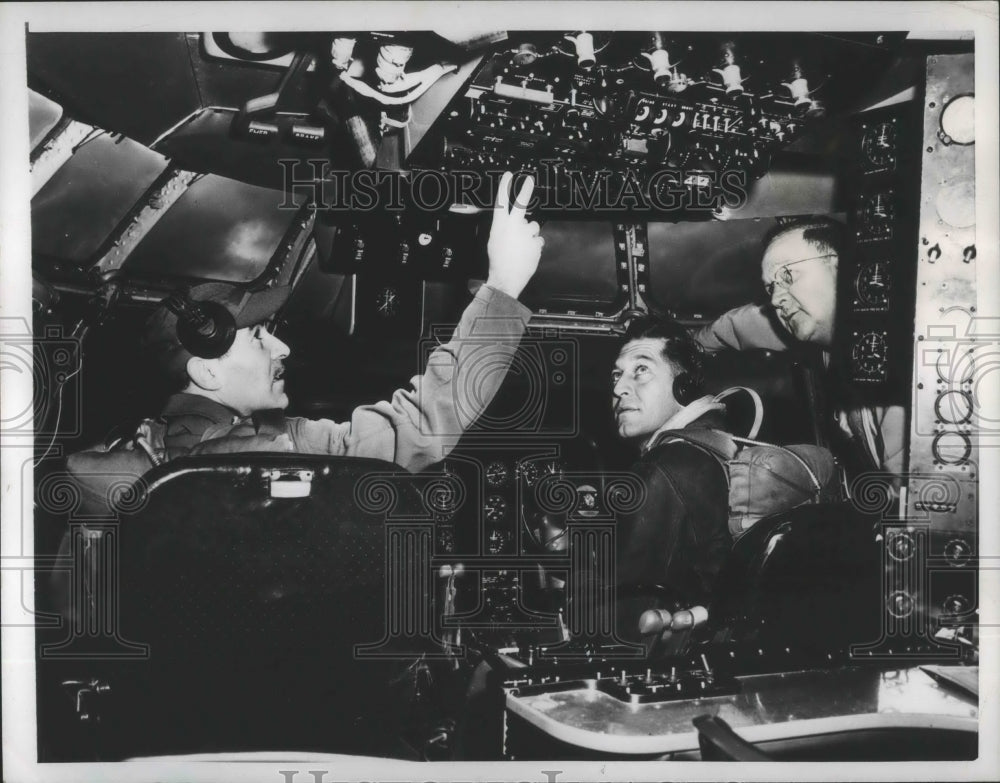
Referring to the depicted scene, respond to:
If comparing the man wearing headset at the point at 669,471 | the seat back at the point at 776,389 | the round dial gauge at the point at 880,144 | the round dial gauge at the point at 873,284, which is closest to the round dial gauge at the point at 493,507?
the man wearing headset at the point at 669,471

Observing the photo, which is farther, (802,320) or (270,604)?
(802,320)

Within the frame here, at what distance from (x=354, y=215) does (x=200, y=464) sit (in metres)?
0.78

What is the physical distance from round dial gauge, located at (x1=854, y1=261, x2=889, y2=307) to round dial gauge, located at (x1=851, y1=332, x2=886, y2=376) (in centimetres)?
9

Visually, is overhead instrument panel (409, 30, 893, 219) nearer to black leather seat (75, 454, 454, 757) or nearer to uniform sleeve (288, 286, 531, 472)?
uniform sleeve (288, 286, 531, 472)

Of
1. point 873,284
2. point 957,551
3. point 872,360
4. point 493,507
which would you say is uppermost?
point 873,284

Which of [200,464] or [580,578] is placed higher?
[200,464]

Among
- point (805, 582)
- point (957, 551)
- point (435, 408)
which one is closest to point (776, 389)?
point (805, 582)

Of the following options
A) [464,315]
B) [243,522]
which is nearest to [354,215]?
[464,315]

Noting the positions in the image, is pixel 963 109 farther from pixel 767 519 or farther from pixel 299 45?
pixel 299 45

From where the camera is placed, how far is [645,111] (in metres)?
2.19

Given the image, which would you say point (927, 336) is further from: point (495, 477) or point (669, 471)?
point (495, 477)

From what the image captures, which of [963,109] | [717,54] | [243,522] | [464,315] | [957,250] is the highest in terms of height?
[717,54]

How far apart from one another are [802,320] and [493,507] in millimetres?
1005

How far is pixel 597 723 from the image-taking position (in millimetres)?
2107
